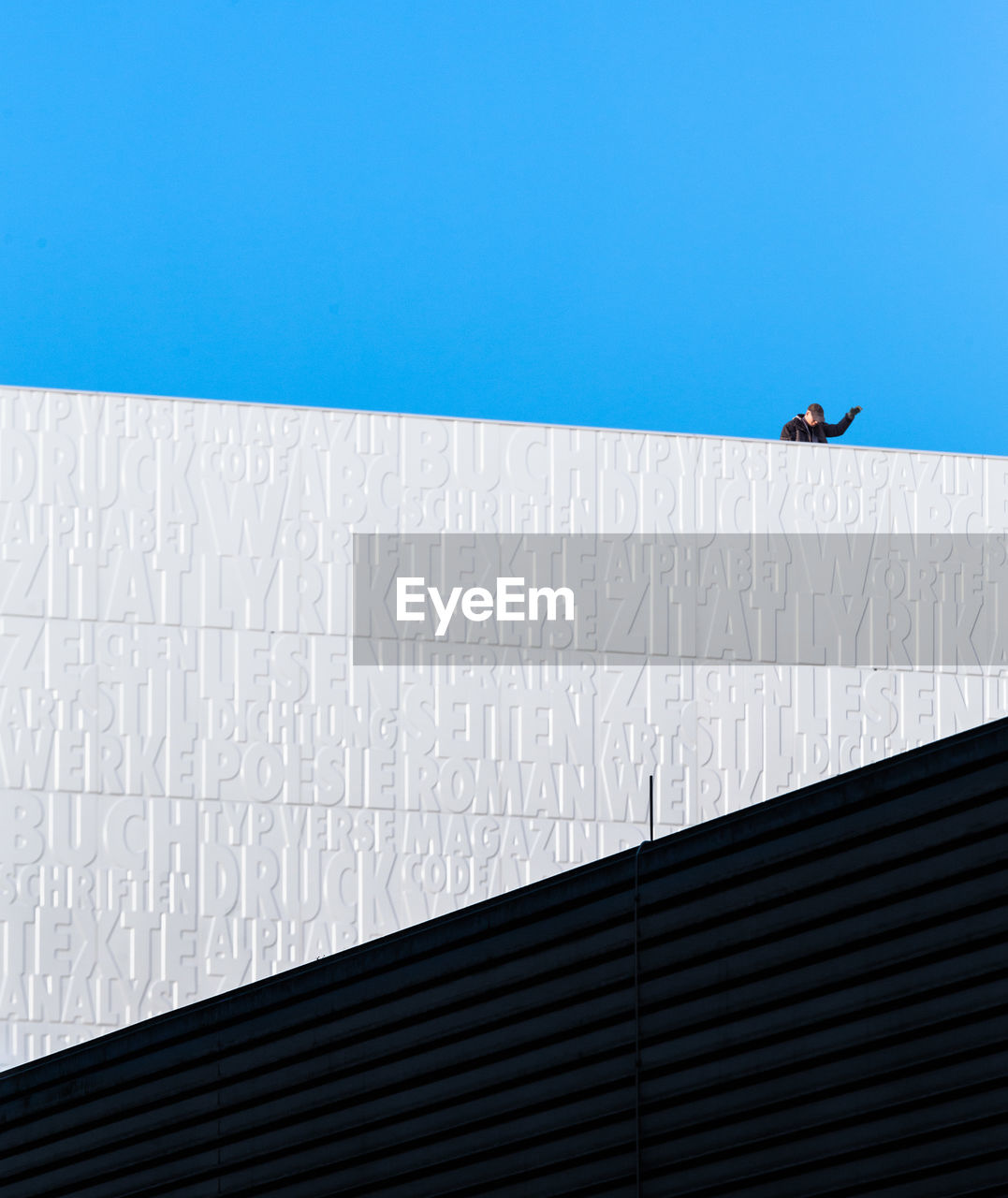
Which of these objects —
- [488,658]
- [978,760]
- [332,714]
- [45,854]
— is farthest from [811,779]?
[978,760]

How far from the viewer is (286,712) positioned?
2339cm

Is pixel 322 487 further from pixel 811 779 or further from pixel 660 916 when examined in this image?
pixel 660 916

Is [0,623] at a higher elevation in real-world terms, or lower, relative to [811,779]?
higher

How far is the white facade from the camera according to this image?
2277 centimetres

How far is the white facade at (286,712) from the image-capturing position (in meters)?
22.8

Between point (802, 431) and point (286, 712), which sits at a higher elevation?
point (802, 431)

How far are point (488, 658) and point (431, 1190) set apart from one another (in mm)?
16408

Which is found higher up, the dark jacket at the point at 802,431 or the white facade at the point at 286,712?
the dark jacket at the point at 802,431

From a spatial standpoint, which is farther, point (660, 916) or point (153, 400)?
point (153, 400)

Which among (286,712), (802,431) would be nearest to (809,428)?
(802,431)

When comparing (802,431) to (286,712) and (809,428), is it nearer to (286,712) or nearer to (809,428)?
(809,428)

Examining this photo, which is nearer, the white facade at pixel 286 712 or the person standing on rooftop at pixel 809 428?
the white facade at pixel 286 712

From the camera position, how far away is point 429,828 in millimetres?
23609

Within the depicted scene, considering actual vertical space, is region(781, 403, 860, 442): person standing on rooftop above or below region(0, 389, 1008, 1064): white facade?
above
